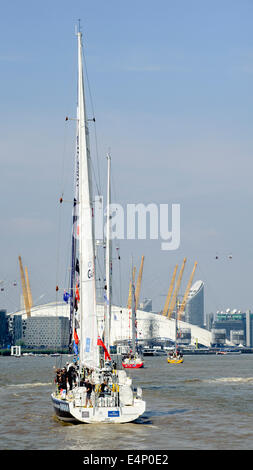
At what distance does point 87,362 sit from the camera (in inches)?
1703

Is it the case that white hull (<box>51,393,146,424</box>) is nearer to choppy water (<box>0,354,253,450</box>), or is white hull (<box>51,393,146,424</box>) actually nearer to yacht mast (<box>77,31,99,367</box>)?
choppy water (<box>0,354,253,450</box>)

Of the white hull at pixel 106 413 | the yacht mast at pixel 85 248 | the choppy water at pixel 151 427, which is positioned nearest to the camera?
the choppy water at pixel 151 427

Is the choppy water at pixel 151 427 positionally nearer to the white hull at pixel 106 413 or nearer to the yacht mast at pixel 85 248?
the white hull at pixel 106 413

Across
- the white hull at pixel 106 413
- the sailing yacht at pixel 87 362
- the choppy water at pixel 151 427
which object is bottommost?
the choppy water at pixel 151 427

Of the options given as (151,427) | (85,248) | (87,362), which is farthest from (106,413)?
(85,248)

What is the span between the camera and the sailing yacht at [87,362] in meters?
40.8

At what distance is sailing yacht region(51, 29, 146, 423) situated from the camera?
134ft

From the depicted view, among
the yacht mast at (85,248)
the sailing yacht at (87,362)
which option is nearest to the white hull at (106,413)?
the sailing yacht at (87,362)

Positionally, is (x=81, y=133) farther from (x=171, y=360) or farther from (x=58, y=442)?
(x=171, y=360)

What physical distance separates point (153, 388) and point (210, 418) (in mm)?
30345

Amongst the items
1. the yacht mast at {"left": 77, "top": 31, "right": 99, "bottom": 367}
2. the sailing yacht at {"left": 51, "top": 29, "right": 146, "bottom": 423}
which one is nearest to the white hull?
the sailing yacht at {"left": 51, "top": 29, "right": 146, "bottom": 423}

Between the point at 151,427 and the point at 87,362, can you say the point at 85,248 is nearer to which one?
the point at 87,362
